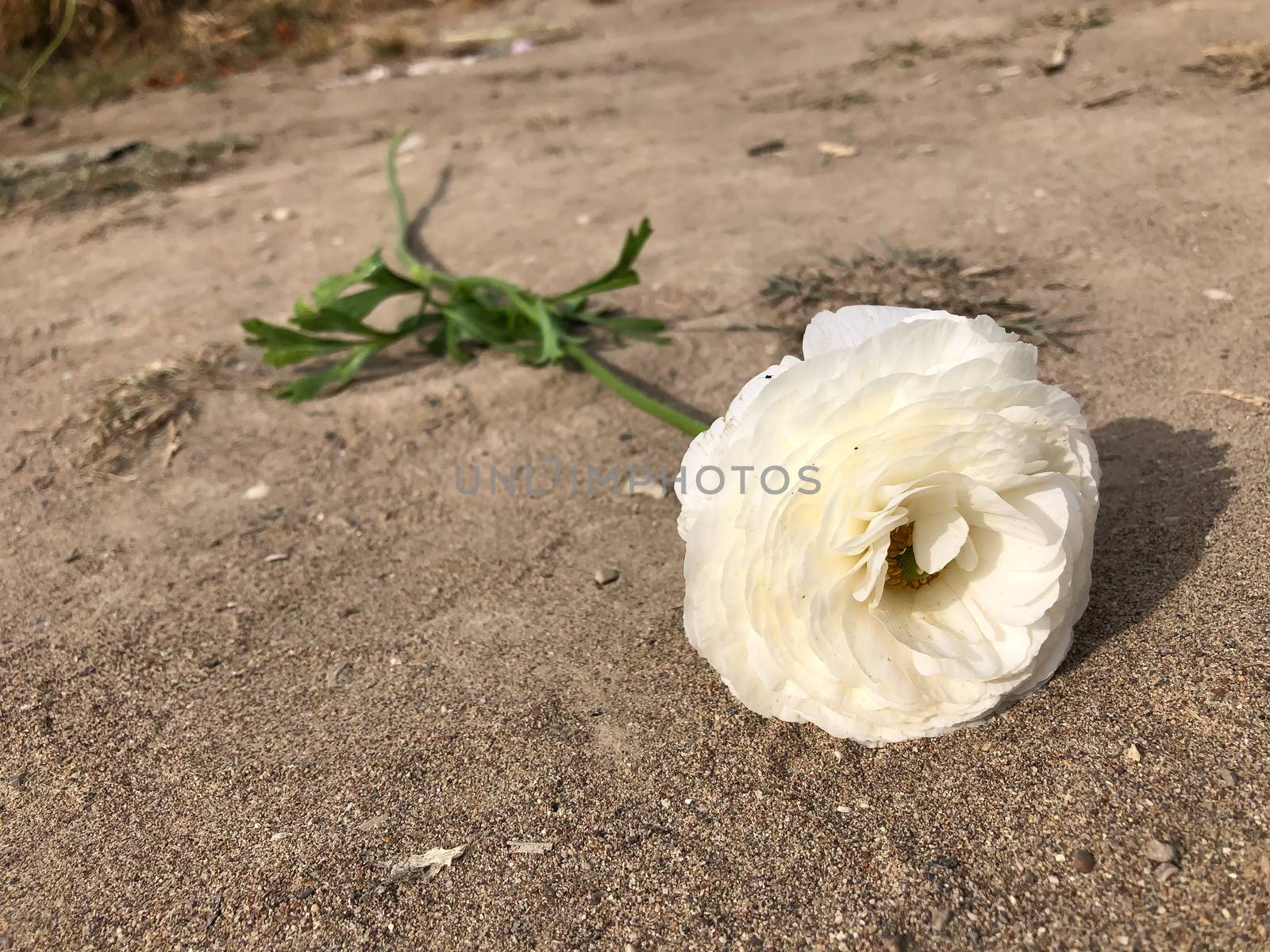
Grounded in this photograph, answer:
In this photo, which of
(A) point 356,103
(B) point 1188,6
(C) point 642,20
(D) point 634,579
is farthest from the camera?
(C) point 642,20

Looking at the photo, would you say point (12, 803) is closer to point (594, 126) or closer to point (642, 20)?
point (594, 126)

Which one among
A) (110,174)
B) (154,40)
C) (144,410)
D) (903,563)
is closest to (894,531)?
(903,563)

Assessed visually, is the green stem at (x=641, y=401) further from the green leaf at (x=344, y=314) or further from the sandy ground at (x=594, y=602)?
the green leaf at (x=344, y=314)

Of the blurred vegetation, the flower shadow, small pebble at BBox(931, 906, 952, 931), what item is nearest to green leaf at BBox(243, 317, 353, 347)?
the flower shadow

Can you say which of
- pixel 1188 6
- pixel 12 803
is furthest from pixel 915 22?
pixel 12 803

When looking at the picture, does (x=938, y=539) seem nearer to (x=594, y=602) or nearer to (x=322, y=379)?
(x=594, y=602)

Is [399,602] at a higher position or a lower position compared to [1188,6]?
lower

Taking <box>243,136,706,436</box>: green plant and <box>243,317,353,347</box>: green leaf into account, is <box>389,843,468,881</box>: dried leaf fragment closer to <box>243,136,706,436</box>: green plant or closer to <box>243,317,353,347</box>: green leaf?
<box>243,136,706,436</box>: green plant
